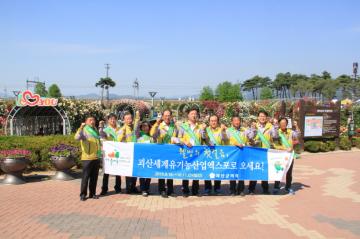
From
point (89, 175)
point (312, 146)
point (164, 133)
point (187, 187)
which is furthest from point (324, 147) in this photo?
point (89, 175)

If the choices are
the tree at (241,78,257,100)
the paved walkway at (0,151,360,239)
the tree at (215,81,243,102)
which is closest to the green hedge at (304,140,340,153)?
the paved walkway at (0,151,360,239)

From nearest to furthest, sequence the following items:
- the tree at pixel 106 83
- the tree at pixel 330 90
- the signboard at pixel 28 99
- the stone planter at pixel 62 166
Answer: the stone planter at pixel 62 166, the signboard at pixel 28 99, the tree at pixel 330 90, the tree at pixel 106 83

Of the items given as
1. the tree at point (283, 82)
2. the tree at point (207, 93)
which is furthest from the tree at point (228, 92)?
the tree at point (283, 82)

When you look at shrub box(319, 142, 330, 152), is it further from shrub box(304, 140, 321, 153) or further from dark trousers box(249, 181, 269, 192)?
dark trousers box(249, 181, 269, 192)

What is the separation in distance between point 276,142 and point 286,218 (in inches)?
92.0

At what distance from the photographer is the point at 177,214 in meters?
6.72

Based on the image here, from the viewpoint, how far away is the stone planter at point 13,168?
9.27m

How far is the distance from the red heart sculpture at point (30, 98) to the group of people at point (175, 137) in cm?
641

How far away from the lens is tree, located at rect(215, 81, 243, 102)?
76625mm

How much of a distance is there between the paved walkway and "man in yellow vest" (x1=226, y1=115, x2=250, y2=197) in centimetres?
26

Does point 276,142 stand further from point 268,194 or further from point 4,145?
point 4,145

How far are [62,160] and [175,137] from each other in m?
3.39

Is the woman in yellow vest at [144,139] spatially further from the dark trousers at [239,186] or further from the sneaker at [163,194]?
the dark trousers at [239,186]

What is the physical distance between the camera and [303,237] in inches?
218
